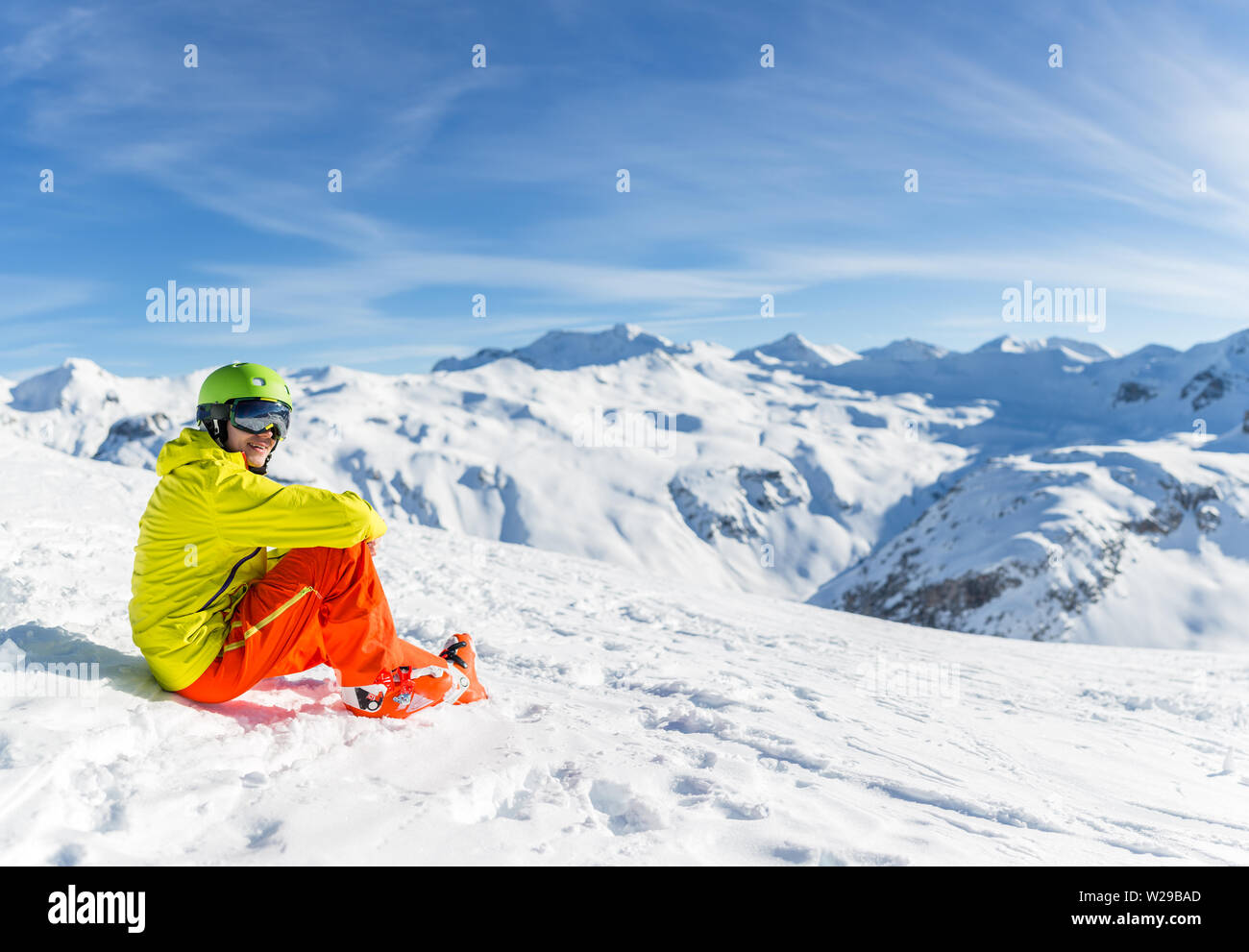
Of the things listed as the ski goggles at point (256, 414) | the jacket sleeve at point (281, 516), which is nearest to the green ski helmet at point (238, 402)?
the ski goggles at point (256, 414)

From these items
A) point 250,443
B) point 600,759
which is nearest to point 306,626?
point 250,443

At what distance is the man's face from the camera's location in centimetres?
450

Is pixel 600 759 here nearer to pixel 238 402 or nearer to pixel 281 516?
pixel 281 516

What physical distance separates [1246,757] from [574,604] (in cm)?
761

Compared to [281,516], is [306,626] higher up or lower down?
lower down

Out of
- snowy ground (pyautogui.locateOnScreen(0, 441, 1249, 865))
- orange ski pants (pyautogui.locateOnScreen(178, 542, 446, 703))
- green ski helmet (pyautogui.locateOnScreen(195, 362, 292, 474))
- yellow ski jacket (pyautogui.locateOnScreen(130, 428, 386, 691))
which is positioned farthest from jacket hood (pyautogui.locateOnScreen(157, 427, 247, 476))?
snowy ground (pyautogui.locateOnScreen(0, 441, 1249, 865))

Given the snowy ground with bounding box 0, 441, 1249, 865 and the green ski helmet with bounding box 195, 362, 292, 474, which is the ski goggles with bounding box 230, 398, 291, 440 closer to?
the green ski helmet with bounding box 195, 362, 292, 474

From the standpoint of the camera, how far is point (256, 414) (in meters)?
4.50

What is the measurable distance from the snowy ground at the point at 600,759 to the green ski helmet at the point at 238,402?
165 centimetres

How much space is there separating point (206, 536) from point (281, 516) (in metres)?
0.52

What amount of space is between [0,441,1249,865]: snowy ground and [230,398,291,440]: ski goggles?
5.45 feet

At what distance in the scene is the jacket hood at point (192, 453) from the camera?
4219mm

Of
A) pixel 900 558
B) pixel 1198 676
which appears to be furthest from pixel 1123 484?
pixel 1198 676
